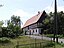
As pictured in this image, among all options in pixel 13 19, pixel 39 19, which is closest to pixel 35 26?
pixel 39 19

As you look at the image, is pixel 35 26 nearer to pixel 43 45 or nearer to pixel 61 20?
pixel 61 20

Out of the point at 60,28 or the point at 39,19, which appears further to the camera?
the point at 39,19

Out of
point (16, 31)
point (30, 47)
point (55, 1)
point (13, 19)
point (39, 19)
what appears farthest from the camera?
point (13, 19)

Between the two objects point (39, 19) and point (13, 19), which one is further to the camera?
point (13, 19)

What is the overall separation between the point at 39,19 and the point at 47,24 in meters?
10.7

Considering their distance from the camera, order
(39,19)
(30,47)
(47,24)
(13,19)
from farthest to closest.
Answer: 1. (13,19)
2. (39,19)
3. (47,24)
4. (30,47)

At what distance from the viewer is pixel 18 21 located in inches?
4407

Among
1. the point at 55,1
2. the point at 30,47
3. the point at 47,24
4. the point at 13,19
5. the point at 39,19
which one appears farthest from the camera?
the point at 13,19

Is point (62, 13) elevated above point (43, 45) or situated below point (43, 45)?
above

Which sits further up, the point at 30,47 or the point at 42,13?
the point at 42,13

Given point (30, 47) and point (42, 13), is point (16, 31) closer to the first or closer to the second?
point (42, 13)

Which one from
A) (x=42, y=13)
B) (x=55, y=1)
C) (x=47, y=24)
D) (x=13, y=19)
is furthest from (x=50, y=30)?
(x=13, y=19)

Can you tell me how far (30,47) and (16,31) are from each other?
38027 millimetres

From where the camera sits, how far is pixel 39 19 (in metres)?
77.5
